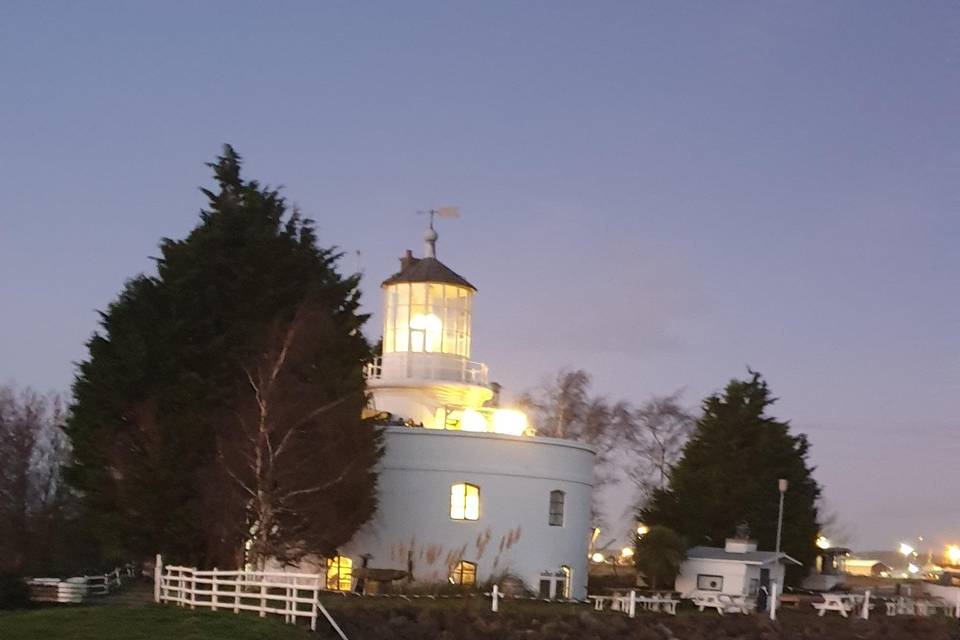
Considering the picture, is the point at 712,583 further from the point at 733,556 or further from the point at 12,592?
the point at 12,592

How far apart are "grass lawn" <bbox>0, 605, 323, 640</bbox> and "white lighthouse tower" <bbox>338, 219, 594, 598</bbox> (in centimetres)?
951

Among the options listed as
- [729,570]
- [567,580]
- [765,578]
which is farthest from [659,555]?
[765,578]

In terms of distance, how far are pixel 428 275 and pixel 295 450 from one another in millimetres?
10563

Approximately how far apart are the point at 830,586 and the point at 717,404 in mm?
8547

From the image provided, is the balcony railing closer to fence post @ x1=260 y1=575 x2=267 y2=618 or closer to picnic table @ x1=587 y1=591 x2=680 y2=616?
picnic table @ x1=587 y1=591 x2=680 y2=616

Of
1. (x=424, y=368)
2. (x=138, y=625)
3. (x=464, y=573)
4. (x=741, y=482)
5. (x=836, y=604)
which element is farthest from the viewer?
(x=741, y=482)

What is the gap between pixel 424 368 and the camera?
38.1 metres

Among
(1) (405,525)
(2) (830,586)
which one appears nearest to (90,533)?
(1) (405,525)

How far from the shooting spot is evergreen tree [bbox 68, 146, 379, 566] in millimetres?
28531

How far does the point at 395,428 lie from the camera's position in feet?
115

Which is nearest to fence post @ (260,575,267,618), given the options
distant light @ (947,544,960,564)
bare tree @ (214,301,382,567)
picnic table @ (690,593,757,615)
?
bare tree @ (214,301,382,567)

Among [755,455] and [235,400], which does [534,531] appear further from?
[755,455]

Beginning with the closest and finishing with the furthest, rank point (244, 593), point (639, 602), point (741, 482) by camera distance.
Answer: point (244, 593) < point (639, 602) < point (741, 482)

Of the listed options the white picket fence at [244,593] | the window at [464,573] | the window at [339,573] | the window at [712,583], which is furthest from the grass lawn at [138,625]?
the window at [712,583]
